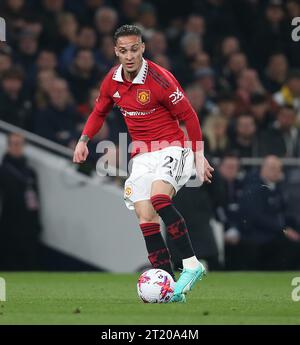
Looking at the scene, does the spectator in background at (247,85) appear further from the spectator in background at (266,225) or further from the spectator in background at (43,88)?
the spectator in background at (43,88)

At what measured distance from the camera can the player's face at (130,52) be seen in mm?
10008

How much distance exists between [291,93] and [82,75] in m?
3.27

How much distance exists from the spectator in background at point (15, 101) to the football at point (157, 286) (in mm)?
6462

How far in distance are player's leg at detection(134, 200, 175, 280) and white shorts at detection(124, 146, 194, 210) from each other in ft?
0.34

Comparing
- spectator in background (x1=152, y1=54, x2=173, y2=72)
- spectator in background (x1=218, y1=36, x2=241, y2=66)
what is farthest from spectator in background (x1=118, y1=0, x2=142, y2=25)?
spectator in background (x1=218, y1=36, x2=241, y2=66)

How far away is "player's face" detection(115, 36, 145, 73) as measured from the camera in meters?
10.0

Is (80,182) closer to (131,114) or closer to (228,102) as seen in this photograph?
(228,102)

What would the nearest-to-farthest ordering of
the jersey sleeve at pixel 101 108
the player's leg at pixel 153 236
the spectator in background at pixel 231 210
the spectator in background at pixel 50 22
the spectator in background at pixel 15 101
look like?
1. the player's leg at pixel 153 236
2. the jersey sleeve at pixel 101 108
3. the spectator in background at pixel 15 101
4. the spectator in background at pixel 231 210
5. the spectator in background at pixel 50 22

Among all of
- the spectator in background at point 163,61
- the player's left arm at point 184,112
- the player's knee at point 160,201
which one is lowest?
the player's knee at point 160,201

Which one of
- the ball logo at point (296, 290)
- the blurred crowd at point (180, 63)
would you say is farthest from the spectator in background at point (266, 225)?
the ball logo at point (296, 290)

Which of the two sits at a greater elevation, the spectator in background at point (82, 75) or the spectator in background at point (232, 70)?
the spectator in background at point (232, 70)

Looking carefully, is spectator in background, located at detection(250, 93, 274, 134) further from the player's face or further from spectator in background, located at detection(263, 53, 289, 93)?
the player's face

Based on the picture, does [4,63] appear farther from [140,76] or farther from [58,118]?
[140,76]

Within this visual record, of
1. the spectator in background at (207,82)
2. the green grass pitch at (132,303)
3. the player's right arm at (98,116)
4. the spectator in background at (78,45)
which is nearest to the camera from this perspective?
the green grass pitch at (132,303)
